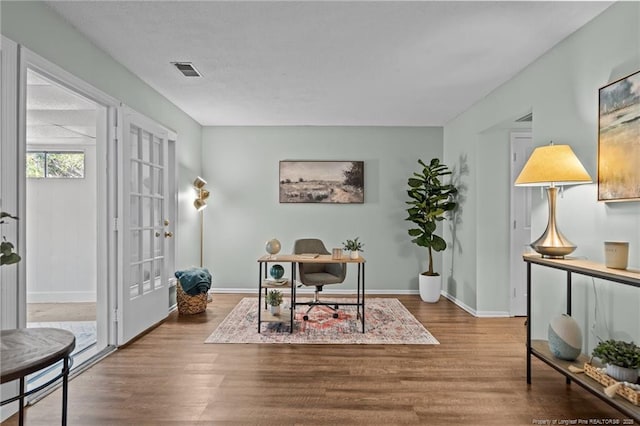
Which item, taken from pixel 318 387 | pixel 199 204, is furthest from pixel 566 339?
pixel 199 204

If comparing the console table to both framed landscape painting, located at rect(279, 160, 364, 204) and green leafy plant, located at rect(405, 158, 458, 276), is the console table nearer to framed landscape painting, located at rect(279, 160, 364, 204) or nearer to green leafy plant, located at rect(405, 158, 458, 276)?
green leafy plant, located at rect(405, 158, 458, 276)

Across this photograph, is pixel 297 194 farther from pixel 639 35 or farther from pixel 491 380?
pixel 639 35

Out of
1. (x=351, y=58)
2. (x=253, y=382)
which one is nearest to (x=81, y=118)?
(x=351, y=58)

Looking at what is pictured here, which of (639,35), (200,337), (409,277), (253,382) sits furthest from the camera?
(409,277)

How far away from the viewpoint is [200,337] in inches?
152

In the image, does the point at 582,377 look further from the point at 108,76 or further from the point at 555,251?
the point at 108,76

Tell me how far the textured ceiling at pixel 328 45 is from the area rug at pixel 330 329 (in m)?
2.58

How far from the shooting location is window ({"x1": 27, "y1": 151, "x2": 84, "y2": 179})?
18.3 feet

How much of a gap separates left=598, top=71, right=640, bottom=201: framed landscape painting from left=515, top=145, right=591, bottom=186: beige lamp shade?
0.13m

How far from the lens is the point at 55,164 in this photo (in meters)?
5.61

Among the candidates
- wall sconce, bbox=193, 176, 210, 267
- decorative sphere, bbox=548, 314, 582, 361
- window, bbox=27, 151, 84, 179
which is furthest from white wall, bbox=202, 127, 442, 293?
decorative sphere, bbox=548, 314, 582, 361

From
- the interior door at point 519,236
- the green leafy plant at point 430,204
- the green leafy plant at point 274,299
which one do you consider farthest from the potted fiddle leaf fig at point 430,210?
the green leafy plant at point 274,299

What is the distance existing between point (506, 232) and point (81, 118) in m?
5.35

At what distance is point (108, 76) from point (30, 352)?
9.01ft
